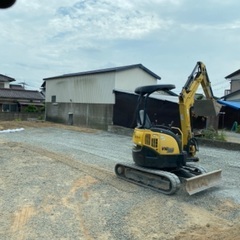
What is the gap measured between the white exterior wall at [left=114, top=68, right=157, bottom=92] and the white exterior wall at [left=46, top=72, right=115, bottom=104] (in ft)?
1.33

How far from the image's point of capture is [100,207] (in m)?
4.41

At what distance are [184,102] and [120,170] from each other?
1.87 metres

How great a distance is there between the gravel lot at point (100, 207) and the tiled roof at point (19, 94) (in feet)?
79.8

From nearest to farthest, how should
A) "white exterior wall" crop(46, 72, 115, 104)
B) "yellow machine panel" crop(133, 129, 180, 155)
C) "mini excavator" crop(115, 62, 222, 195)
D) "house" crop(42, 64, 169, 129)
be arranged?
"mini excavator" crop(115, 62, 222, 195), "yellow machine panel" crop(133, 129, 180, 155), "house" crop(42, 64, 169, 129), "white exterior wall" crop(46, 72, 115, 104)

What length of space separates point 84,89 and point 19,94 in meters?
14.1

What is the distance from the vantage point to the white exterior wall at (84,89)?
57.8 ft

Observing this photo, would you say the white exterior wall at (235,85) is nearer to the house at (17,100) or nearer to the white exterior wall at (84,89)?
the white exterior wall at (84,89)

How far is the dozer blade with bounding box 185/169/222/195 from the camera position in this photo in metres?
4.96

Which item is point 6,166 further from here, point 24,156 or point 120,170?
point 120,170

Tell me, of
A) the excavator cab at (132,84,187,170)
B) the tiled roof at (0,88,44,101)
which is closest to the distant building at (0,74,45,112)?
the tiled roof at (0,88,44,101)

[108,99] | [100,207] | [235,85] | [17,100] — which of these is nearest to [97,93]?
[108,99]

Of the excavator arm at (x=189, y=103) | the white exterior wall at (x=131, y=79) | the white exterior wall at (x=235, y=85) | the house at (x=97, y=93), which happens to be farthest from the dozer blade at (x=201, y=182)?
the white exterior wall at (x=235, y=85)

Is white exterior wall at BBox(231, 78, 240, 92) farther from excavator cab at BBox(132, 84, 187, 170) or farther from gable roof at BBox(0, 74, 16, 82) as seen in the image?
excavator cab at BBox(132, 84, 187, 170)

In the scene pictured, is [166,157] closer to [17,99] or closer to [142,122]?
[142,122]
